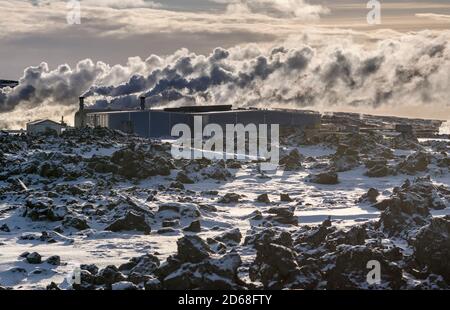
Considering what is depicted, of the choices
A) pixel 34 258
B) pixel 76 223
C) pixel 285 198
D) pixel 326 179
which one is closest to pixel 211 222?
pixel 76 223

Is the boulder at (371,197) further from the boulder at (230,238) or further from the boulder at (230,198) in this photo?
the boulder at (230,238)

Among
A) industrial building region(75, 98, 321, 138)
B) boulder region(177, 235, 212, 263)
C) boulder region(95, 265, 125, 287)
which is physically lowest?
industrial building region(75, 98, 321, 138)

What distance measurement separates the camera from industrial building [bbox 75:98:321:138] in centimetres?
7488

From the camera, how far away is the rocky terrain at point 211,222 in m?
16.0

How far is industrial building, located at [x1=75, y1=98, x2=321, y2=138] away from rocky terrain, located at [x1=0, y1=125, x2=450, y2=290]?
97.1 feet

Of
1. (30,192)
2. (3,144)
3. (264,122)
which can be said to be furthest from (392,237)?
(264,122)

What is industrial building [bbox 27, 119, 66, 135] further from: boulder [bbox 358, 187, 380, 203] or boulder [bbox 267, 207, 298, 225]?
boulder [bbox 267, 207, 298, 225]

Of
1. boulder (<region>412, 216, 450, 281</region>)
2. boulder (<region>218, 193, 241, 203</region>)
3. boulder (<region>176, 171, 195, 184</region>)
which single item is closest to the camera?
boulder (<region>412, 216, 450, 281</region>)

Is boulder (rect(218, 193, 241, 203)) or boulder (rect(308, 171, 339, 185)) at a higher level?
boulder (rect(218, 193, 241, 203))

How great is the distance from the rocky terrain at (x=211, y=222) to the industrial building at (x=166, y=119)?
1165 inches

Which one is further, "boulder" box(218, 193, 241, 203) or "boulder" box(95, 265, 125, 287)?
"boulder" box(218, 193, 241, 203)

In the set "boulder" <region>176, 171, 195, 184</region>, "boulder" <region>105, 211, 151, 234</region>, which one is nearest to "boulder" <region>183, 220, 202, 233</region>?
"boulder" <region>105, 211, 151, 234</region>

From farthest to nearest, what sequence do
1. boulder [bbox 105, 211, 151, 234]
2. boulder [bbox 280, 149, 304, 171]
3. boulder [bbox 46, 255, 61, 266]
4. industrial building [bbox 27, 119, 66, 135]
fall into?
industrial building [bbox 27, 119, 66, 135] < boulder [bbox 280, 149, 304, 171] < boulder [bbox 105, 211, 151, 234] < boulder [bbox 46, 255, 61, 266]
